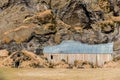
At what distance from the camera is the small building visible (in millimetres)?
41406

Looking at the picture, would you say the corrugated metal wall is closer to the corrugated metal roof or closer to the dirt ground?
the corrugated metal roof

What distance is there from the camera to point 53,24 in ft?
160

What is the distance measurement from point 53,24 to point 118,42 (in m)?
10.7

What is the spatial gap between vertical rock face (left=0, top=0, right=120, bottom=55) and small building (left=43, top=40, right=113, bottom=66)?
1.52m

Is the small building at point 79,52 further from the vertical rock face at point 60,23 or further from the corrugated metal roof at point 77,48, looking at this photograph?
the vertical rock face at point 60,23

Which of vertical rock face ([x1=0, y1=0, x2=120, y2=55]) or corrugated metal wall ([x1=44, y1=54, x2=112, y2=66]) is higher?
vertical rock face ([x1=0, y1=0, x2=120, y2=55])

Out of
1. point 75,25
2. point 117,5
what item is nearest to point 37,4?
point 75,25

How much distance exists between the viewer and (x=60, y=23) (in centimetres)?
4872

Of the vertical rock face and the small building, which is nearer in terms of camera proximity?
the small building

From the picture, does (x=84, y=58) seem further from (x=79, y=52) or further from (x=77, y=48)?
(x=77, y=48)

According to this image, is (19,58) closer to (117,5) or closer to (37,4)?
(37,4)

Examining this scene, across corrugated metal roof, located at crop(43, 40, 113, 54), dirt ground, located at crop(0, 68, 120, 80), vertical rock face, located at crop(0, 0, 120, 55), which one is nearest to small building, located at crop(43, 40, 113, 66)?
corrugated metal roof, located at crop(43, 40, 113, 54)

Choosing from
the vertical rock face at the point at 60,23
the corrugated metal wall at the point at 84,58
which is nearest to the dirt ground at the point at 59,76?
→ the corrugated metal wall at the point at 84,58

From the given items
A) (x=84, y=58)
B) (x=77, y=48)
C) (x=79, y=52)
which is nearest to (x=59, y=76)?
(x=84, y=58)
